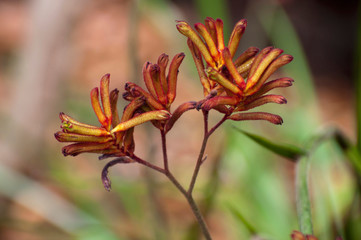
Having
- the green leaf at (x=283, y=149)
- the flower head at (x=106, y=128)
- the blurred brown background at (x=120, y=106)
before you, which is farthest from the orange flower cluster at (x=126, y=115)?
the blurred brown background at (x=120, y=106)

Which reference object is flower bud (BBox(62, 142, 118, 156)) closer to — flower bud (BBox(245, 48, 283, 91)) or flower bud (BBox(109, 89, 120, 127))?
flower bud (BBox(109, 89, 120, 127))

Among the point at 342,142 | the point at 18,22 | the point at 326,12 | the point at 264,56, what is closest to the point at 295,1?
the point at 326,12

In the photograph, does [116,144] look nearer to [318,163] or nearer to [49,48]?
[318,163]

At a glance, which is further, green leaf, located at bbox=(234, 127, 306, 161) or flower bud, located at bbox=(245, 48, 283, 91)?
green leaf, located at bbox=(234, 127, 306, 161)

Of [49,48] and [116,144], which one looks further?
[49,48]

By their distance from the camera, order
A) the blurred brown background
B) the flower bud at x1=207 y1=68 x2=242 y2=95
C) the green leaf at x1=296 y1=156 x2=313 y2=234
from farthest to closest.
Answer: the blurred brown background → the green leaf at x1=296 y1=156 x2=313 y2=234 → the flower bud at x1=207 y1=68 x2=242 y2=95

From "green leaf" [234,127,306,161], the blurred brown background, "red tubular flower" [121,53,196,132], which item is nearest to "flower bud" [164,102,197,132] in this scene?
"red tubular flower" [121,53,196,132]

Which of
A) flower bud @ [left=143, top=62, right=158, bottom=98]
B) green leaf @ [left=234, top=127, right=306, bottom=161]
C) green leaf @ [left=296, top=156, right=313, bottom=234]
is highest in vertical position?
flower bud @ [left=143, top=62, right=158, bottom=98]

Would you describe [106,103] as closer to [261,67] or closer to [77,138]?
[77,138]

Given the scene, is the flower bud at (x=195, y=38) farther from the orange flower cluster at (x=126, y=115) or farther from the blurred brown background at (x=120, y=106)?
the blurred brown background at (x=120, y=106)
